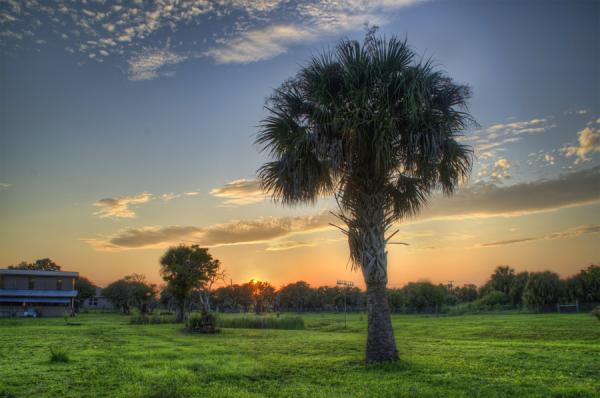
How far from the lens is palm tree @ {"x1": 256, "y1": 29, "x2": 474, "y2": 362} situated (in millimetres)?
14672

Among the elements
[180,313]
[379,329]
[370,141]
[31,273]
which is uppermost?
[370,141]

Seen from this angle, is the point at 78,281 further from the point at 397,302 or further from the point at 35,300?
the point at 397,302

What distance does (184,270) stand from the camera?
182 feet

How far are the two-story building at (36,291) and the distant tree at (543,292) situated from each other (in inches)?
2776

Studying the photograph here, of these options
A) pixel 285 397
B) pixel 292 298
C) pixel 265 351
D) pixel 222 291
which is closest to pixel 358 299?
pixel 292 298

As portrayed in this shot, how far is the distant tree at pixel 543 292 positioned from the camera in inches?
2628

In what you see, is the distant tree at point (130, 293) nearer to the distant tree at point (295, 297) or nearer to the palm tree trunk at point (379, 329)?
the distant tree at point (295, 297)

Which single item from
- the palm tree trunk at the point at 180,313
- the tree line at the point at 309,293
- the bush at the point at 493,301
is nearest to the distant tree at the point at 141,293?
the tree line at the point at 309,293

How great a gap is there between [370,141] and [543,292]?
63910 millimetres

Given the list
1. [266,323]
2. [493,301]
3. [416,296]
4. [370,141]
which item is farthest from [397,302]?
[370,141]

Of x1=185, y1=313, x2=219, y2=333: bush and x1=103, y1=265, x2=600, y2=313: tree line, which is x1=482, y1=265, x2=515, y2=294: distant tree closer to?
x1=103, y1=265, x2=600, y2=313: tree line

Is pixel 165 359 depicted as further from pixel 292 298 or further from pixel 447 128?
pixel 292 298

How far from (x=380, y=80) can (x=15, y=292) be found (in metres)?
74.3

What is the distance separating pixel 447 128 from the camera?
15.2 meters
